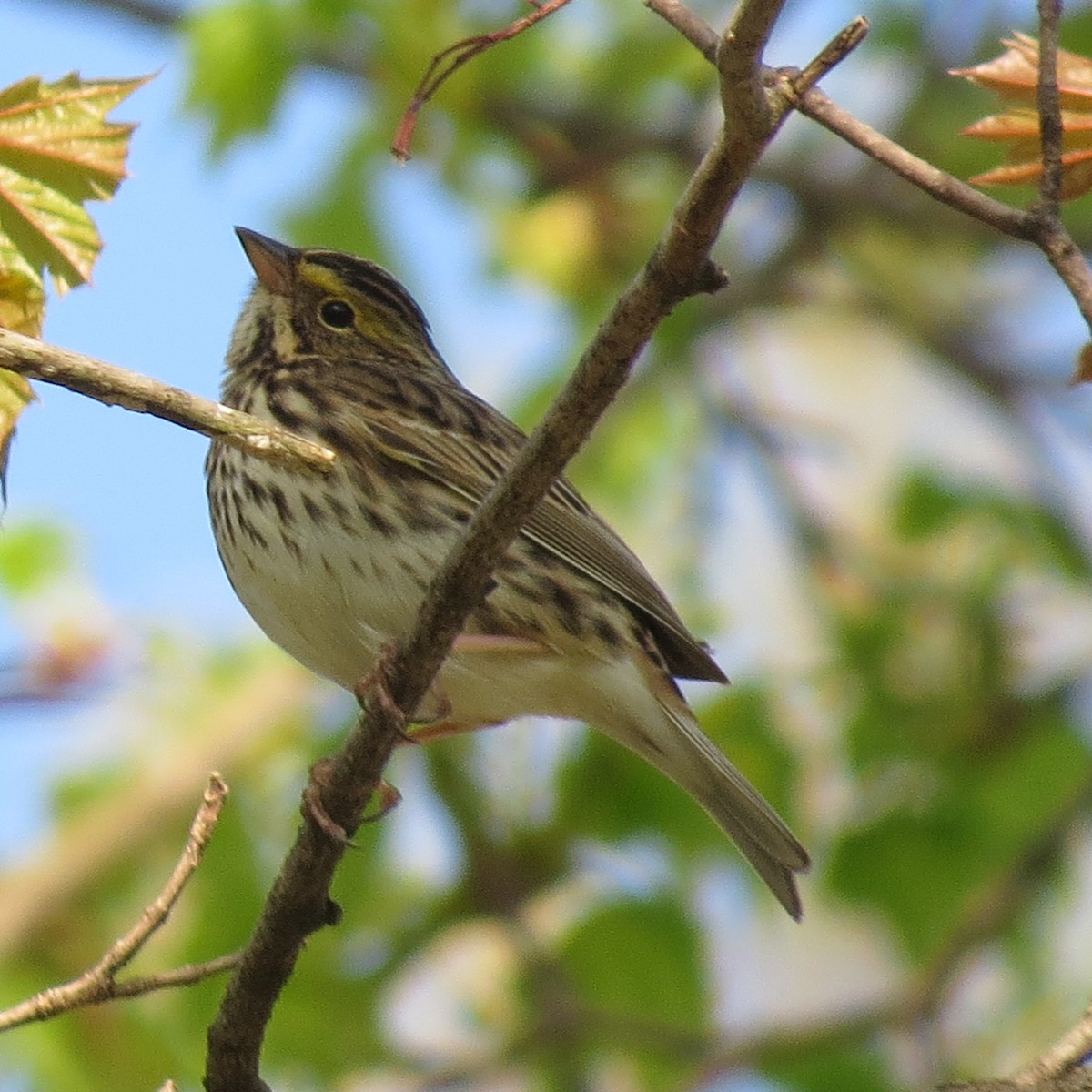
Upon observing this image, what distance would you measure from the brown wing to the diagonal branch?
4.59 feet

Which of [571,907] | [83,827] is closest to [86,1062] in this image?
[83,827]

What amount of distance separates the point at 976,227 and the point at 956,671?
6.08ft

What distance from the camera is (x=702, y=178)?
8.77 feet

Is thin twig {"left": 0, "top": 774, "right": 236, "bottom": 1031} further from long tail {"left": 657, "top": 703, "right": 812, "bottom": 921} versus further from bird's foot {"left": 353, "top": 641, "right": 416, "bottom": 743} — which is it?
long tail {"left": 657, "top": 703, "right": 812, "bottom": 921}

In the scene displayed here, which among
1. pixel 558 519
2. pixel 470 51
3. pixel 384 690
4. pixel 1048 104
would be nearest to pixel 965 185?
pixel 1048 104

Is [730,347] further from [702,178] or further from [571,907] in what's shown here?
[702,178]

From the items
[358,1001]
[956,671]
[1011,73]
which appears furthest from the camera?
[956,671]

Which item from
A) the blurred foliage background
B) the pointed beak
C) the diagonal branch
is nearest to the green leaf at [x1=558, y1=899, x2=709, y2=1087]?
the blurred foliage background

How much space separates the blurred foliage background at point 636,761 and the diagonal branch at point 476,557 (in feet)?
6.85

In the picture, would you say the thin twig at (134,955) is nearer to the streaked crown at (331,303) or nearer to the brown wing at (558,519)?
the brown wing at (558,519)

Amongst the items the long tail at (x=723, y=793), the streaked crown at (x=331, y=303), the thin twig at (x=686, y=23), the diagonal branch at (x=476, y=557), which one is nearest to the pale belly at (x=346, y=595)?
the long tail at (x=723, y=793)

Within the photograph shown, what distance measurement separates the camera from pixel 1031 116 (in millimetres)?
3002

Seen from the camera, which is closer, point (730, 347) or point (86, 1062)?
point (86, 1062)

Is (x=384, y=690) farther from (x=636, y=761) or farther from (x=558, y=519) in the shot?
(x=636, y=761)
